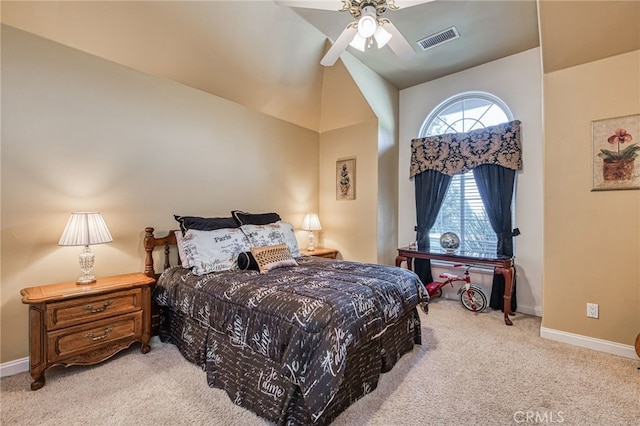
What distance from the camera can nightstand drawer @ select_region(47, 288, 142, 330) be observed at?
2053 mm

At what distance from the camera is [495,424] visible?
1.66 meters

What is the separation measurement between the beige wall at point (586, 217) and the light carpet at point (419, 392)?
377 millimetres

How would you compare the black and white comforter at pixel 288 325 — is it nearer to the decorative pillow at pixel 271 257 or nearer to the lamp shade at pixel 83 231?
the decorative pillow at pixel 271 257

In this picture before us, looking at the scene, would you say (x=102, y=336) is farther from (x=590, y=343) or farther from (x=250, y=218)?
(x=590, y=343)

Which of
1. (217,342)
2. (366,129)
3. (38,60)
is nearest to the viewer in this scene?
(217,342)

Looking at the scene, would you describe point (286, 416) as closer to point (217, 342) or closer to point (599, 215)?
point (217, 342)

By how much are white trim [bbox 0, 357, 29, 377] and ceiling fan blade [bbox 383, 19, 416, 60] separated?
3.69 m

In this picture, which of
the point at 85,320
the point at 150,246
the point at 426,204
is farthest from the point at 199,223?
the point at 426,204

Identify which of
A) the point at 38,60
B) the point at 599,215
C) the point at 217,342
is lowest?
the point at 217,342

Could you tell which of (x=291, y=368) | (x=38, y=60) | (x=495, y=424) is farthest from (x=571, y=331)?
(x=38, y=60)

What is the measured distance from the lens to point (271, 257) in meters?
2.72

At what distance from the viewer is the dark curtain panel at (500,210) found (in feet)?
11.7

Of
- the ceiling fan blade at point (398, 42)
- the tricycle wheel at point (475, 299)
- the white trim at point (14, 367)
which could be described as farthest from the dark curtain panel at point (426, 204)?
the white trim at point (14, 367)

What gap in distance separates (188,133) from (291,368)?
107 inches
